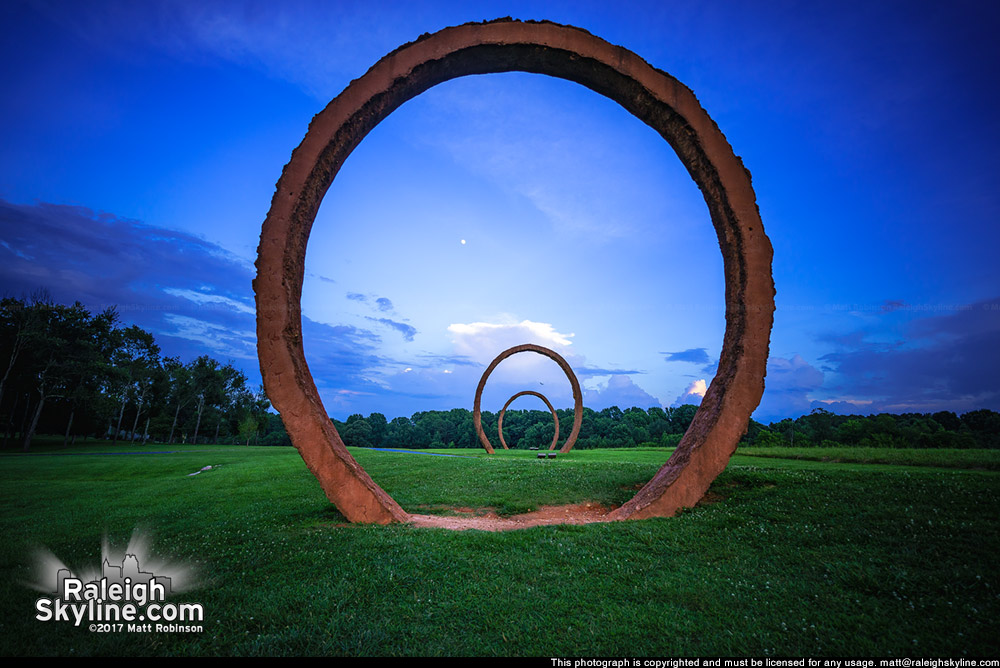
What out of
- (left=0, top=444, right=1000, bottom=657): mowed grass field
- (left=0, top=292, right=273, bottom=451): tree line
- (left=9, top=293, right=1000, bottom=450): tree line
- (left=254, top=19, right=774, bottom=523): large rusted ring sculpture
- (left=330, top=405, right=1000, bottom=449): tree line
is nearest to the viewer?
(left=0, top=444, right=1000, bottom=657): mowed grass field

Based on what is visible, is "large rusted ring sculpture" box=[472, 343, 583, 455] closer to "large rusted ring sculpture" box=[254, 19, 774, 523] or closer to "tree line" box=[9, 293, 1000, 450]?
"tree line" box=[9, 293, 1000, 450]

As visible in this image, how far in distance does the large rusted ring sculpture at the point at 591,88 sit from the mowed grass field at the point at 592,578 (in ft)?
3.45

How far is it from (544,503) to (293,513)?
Answer: 19.4ft

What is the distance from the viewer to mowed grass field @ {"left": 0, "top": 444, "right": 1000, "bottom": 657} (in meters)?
3.53

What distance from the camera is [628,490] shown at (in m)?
10.8

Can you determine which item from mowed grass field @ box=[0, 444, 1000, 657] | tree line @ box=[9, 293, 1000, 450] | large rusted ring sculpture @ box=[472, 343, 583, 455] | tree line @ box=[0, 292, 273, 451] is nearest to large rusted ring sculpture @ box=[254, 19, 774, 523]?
mowed grass field @ box=[0, 444, 1000, 657]

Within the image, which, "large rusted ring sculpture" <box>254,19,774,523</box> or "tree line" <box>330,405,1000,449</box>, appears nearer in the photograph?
"large rusted ring sculpture" <box>254,19,774,523</box>

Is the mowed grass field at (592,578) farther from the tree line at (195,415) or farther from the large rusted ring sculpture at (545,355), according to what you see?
the large rusted ring sculpture at (545,355)

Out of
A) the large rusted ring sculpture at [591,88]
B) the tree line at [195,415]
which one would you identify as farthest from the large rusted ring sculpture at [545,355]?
the large rusted ring sculpture at [591,88]

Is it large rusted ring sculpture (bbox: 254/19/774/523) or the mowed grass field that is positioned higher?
large rusted ring sculpture (bbox: 254/19/774/523)

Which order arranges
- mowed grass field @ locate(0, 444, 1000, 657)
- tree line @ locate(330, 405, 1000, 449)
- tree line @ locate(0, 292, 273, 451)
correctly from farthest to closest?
tree line @ locate(0, 292, 273, 451) → tree line @ locate(330, 405, 1000, 449) → mowed grass field @ locate(0, 444, 1000, 657)

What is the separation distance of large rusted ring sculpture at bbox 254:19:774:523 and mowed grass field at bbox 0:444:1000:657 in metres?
1.05

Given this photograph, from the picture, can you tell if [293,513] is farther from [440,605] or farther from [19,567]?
[440,605]

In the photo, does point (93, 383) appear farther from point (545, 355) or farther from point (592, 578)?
point (592, 578)
